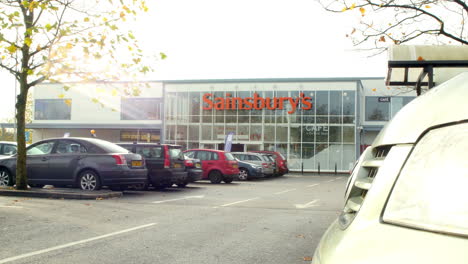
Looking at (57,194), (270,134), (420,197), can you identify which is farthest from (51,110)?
(420,197)

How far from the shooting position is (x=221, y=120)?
140 feet

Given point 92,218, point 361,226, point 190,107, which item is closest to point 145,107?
point 190,107

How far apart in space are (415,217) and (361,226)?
0.23 m

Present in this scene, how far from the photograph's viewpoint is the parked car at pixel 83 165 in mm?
13219

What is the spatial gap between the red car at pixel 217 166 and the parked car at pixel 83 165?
834cm

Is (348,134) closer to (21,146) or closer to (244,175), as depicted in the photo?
(244,175)

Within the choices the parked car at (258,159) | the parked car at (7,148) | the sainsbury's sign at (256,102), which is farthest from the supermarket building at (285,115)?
the parked car at (7,148)

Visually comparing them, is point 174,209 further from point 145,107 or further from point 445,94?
point 145,107

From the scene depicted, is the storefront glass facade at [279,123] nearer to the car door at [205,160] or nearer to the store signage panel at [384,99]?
the store signage panel at [384,99]

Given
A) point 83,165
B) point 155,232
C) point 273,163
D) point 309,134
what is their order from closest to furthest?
point 155,232
point 83,165
point 273,163
point 309,134

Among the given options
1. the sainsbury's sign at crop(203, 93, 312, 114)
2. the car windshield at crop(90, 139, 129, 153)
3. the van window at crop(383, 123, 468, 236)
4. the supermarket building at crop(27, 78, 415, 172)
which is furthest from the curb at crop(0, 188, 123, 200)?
the sainsbury's sign at crop(203, 93, 312, 114)

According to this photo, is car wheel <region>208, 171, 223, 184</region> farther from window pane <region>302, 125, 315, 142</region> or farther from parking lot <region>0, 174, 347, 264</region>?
window pane <region>302, 125, 315, 142</region>

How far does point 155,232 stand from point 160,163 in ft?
29.7

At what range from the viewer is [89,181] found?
13328 millimetres
